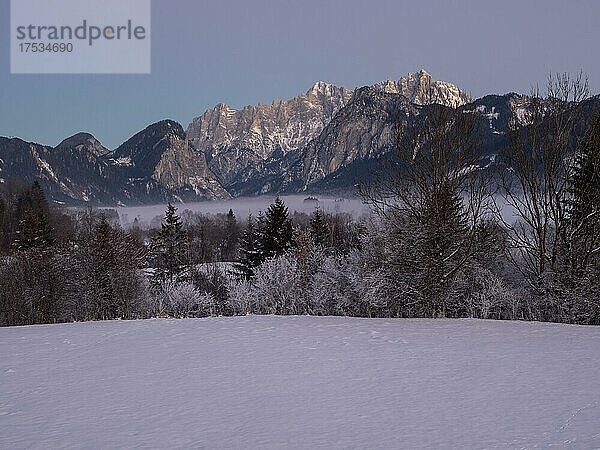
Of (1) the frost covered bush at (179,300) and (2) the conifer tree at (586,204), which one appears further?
(1) the frost covered bush at (179,300)

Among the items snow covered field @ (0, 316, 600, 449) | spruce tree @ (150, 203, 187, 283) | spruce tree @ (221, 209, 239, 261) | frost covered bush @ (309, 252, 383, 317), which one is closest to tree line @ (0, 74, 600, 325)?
frost covered bush @ (309, 252, 383, 317)

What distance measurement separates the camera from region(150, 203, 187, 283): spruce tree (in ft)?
131

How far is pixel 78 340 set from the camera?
533 inches

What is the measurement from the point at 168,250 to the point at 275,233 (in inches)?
378

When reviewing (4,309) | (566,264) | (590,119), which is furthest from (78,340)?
(4,309)

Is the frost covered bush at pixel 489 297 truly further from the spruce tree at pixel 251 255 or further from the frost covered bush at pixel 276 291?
the spruce tree at pixel 251 255

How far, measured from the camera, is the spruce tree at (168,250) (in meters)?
39.9

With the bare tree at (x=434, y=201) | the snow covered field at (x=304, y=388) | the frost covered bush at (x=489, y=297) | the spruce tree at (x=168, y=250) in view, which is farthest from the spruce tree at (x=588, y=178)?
the spruce tree at (x=168, y=250)

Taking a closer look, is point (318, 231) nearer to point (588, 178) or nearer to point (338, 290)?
point (338, 290)

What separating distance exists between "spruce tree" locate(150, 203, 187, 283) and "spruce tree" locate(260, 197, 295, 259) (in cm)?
828

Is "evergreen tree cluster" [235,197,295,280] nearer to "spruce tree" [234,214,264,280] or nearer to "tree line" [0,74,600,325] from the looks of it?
"spruce tree" [234,214,264,280]

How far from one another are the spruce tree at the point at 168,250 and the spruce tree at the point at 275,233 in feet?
27.2

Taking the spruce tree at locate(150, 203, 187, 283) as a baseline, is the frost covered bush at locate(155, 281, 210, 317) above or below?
below

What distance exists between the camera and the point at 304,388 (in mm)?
8836
